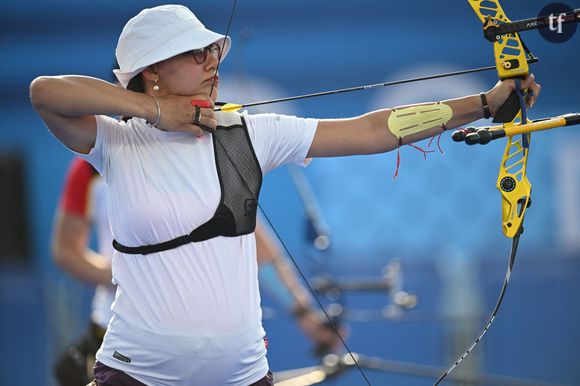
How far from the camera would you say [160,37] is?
1.89 m

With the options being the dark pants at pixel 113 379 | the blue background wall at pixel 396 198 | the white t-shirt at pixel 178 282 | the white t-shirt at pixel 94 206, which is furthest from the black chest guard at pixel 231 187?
the blue background wall at pixel 396 198

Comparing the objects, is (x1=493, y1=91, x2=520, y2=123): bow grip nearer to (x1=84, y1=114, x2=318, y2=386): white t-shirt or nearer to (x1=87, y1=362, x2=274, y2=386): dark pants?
(x1=84, y1=114, x2=318, y2=386): white t-shirt

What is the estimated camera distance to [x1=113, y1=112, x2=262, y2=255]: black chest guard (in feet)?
5.95

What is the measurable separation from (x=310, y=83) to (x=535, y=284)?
1235 mm

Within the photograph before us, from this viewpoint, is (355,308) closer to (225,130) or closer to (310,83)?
(310,83)

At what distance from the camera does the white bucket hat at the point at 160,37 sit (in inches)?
73.7

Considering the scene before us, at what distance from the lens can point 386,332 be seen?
3.81 m

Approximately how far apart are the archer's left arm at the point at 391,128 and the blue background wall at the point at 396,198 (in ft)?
5.16

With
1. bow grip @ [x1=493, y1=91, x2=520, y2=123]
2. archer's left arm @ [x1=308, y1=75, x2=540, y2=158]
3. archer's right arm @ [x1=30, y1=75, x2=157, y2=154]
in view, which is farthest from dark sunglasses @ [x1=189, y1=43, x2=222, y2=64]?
bow grip @ [x1=493, y1=91, x2=520, y2=123]

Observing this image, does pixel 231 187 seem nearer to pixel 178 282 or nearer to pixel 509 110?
pixel 178 282

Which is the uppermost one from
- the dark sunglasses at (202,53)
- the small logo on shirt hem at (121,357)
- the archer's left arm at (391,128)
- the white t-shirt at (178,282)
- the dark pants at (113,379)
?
the dark sunglasses at (202,53)

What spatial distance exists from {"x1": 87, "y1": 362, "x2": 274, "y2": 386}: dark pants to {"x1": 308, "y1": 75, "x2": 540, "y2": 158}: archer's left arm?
48 centimetres

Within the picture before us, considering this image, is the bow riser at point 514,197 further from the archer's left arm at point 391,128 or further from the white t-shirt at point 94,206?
the white t-shirt at point 94,206

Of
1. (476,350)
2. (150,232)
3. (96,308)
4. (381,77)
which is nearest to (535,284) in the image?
(476,350)
